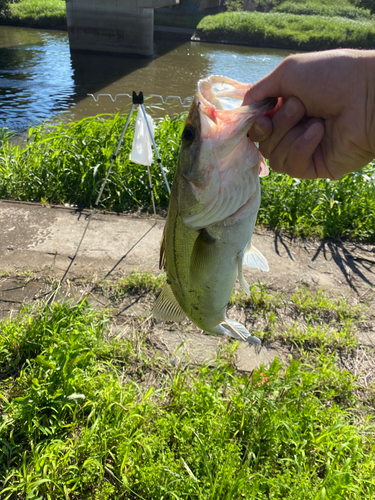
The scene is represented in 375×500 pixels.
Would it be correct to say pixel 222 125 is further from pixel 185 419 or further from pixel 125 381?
pixel 125 381

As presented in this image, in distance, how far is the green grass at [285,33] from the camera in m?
31.1

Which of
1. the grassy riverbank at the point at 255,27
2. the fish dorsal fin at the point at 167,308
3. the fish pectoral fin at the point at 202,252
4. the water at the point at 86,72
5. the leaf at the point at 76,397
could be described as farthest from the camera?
the grassy riverbank at the point at 255,27

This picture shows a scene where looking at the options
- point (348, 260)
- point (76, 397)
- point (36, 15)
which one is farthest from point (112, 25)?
point (76, 397)

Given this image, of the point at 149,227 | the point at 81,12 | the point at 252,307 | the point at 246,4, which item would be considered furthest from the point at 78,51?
the point at 246,4

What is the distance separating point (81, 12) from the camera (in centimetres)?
2233

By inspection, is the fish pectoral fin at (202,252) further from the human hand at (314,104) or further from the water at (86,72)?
the water at (86,72)

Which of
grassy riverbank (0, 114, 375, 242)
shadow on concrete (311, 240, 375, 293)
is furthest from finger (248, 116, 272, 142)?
grassy riverbank (0, 114, 375, 242)

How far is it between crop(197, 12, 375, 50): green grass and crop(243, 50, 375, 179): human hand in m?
34.5

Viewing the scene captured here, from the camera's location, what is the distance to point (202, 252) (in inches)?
58.7

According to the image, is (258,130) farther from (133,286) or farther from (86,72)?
(86,72)

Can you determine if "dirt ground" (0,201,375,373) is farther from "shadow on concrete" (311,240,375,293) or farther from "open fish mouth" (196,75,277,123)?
"open fish mouth" (196,75,277,123)

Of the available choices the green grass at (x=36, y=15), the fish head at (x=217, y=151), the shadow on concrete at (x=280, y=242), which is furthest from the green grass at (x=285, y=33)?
the fish head at (x=217, y=151)

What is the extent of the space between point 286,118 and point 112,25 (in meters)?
25.5

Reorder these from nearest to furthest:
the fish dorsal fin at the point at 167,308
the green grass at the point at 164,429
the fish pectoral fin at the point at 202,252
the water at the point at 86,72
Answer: the fish pectoral fin at the point at 202,252
the fish dorsal fin at the point at 167,308
the green grass at the point at 164,429
the water at the point at 86,72
